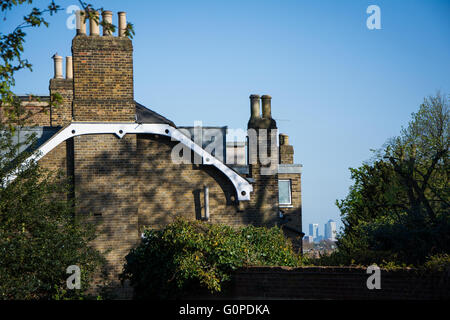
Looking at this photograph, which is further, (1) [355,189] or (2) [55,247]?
(1) [355,189]

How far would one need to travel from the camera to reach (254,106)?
76.1 feet

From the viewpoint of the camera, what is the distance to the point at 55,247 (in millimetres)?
15945

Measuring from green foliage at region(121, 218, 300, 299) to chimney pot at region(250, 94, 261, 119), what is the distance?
6.01 metres

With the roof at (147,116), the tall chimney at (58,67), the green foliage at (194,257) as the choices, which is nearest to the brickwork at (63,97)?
the tall chimney at (58,67)

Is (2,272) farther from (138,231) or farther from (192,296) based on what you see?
(138,231)

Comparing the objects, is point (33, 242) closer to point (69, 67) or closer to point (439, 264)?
point (439, 264)

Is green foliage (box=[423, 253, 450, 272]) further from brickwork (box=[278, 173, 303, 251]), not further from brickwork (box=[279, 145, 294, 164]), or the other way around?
brickwork (box=[279, 145, 294, 164])

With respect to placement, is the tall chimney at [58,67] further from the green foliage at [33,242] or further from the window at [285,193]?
the window at [285,193]

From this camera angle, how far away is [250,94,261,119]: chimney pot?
75.7 ft

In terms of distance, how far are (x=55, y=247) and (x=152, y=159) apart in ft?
20.2

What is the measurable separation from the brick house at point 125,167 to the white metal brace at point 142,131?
0.11 feet

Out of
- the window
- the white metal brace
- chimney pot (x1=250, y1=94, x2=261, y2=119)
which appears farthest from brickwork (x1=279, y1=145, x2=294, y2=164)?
the white metal brace
